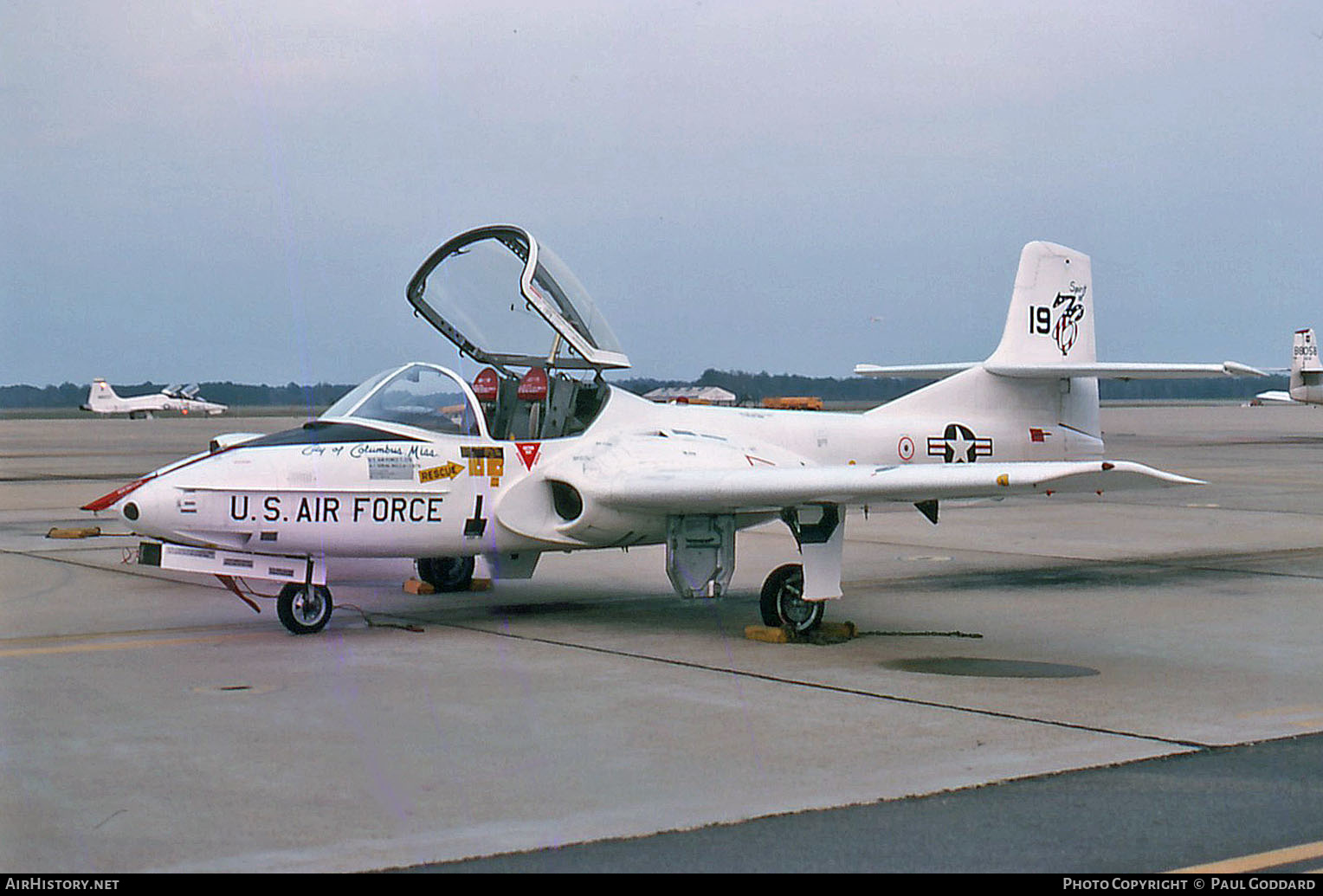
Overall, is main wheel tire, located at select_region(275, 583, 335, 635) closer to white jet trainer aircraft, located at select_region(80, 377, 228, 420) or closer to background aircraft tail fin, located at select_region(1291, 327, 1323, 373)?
background aircraft tail fin, located at select_region(1291, 327, 1323, 373)

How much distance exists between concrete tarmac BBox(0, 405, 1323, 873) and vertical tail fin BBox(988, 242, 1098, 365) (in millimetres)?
2182

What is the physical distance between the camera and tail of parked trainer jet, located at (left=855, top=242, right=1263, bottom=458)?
45.2 feet

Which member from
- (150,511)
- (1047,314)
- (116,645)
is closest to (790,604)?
(150,511)

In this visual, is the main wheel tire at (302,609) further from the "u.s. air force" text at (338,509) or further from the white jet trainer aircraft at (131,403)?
the white jet trainer aircraft at (131,403)

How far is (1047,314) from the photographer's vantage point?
Result: 558 inches

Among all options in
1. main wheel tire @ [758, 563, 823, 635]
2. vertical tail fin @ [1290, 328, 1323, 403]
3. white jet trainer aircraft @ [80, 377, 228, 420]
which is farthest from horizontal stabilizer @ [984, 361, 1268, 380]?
white jet trainer aircraft @ [80, 377, 228, 420]

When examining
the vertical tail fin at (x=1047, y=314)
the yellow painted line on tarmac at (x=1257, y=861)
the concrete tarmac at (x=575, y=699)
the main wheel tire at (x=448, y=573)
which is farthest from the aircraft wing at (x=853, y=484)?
the vertical tail fin at (x=1047, y=314)

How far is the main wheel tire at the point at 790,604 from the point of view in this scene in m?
10.4

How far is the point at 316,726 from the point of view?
7.39 m

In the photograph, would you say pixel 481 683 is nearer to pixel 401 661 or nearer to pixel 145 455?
pixel 401 661

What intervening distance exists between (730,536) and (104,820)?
5.98 meters

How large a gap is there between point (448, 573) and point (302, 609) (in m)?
2.73

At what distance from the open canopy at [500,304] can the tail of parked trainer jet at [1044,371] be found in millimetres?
3632

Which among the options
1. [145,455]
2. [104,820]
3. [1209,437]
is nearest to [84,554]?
[104,820]
